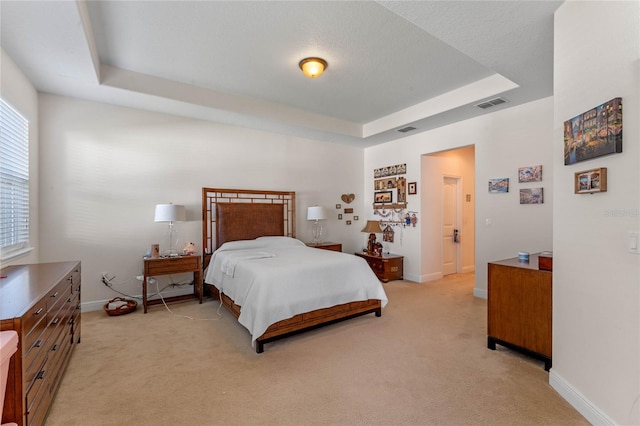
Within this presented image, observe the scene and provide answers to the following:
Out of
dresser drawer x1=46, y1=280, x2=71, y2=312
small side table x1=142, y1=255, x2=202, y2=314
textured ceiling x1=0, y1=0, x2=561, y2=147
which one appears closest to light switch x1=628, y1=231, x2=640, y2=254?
textured ceiling x1=0, y1=0, x2=561, y2=147

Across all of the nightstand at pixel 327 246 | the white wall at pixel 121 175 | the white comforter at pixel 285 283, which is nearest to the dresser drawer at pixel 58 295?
the white comforter at pixel 285 283

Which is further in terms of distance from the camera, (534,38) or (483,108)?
(483,108)

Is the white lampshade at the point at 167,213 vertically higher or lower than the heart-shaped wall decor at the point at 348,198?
lower

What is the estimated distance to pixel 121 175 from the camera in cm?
406

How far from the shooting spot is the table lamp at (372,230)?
18.6 ft

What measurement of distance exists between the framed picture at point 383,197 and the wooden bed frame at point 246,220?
6.15 feet

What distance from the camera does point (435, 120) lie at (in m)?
4.61

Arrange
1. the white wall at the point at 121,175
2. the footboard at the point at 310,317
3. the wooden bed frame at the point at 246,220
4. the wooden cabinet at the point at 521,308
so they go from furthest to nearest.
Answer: the white wall at the point at 121,175, the wooden bed frame at the point at 246,220, the footboard at the point at 310,317, the wooden cabinet at the point at 521,308

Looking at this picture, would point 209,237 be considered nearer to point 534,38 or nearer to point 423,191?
point 423,191

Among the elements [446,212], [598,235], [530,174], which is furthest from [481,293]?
[598,235]

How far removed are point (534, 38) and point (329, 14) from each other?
5.55 ft

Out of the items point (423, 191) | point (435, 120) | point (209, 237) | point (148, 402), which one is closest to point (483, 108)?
point (435, 120)

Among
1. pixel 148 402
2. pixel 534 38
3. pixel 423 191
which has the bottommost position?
pixel 148 402

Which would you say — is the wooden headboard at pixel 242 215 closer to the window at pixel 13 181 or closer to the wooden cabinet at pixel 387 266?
the wooden cabinet at pixel 387 266
